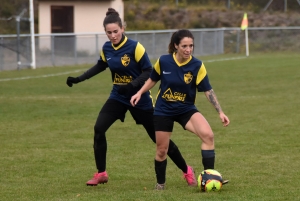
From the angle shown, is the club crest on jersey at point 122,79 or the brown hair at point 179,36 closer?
the brown hair at point 179,36

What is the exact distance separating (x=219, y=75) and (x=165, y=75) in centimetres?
1845

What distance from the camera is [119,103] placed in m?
8.01

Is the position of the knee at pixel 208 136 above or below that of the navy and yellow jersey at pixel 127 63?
below

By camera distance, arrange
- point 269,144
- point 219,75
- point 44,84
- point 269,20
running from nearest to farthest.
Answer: point 269,144 < point 44,84 < point 219,75 < point 269,20

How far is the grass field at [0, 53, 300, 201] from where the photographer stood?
7.55m

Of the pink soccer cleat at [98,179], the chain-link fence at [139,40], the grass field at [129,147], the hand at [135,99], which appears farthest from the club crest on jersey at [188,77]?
the chain-link fence at [139,40]

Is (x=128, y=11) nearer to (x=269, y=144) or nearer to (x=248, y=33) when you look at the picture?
(x=248, y=33)

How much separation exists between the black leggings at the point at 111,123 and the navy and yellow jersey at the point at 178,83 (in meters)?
0.59

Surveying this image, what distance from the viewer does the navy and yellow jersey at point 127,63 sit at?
7844mm

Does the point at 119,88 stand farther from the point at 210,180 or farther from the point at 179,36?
the point at 210,180

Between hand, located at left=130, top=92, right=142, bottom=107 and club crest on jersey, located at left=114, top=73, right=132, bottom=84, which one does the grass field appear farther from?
club crest on jersey, located at left=114, top=73, right=132, bottom=84

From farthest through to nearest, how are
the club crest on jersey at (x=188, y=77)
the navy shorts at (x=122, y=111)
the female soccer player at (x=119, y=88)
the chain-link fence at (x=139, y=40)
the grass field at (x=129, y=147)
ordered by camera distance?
the chain-link fence at (x=139, y=40)
the navy shorts at (x=122, y=111)
the female soccer player at (x=119, y=88)
the grass field at (x=129, y=147)
the club crest on jersey at (x=188, y=77)

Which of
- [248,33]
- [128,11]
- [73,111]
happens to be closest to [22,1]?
[128,11]

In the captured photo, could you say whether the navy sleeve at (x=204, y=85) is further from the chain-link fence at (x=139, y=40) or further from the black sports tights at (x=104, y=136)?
the chain-link fence at (x=139, y=40)
